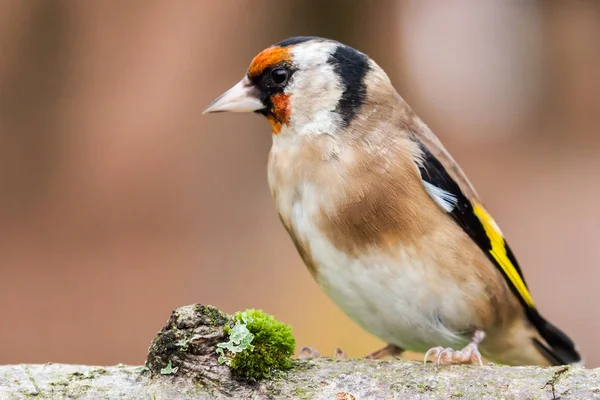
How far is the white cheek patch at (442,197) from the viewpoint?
6.91 feet

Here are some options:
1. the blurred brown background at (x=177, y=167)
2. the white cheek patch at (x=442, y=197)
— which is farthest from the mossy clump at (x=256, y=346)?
the blurred brown background at (x=177, y=167)

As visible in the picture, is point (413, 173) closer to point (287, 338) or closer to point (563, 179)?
point (287, 338)

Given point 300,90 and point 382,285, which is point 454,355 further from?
point 300,90

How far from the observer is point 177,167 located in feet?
18.5

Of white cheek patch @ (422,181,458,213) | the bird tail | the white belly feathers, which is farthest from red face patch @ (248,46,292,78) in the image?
the bird tail

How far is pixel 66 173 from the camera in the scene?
18.1 ft

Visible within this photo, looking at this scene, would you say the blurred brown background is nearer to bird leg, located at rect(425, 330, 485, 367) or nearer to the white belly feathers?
the white belly feathers

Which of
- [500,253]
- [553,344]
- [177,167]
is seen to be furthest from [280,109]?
[177,167]

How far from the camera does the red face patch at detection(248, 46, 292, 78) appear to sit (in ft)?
7.19

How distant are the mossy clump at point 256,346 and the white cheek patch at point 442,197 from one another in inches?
26.5

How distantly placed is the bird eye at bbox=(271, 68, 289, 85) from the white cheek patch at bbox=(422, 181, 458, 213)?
52cm

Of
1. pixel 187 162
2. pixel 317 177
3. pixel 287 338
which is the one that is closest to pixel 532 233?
pixel 187 162

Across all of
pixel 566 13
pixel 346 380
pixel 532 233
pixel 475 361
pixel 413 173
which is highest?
pixel 566 13

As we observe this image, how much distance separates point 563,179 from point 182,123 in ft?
10.2
